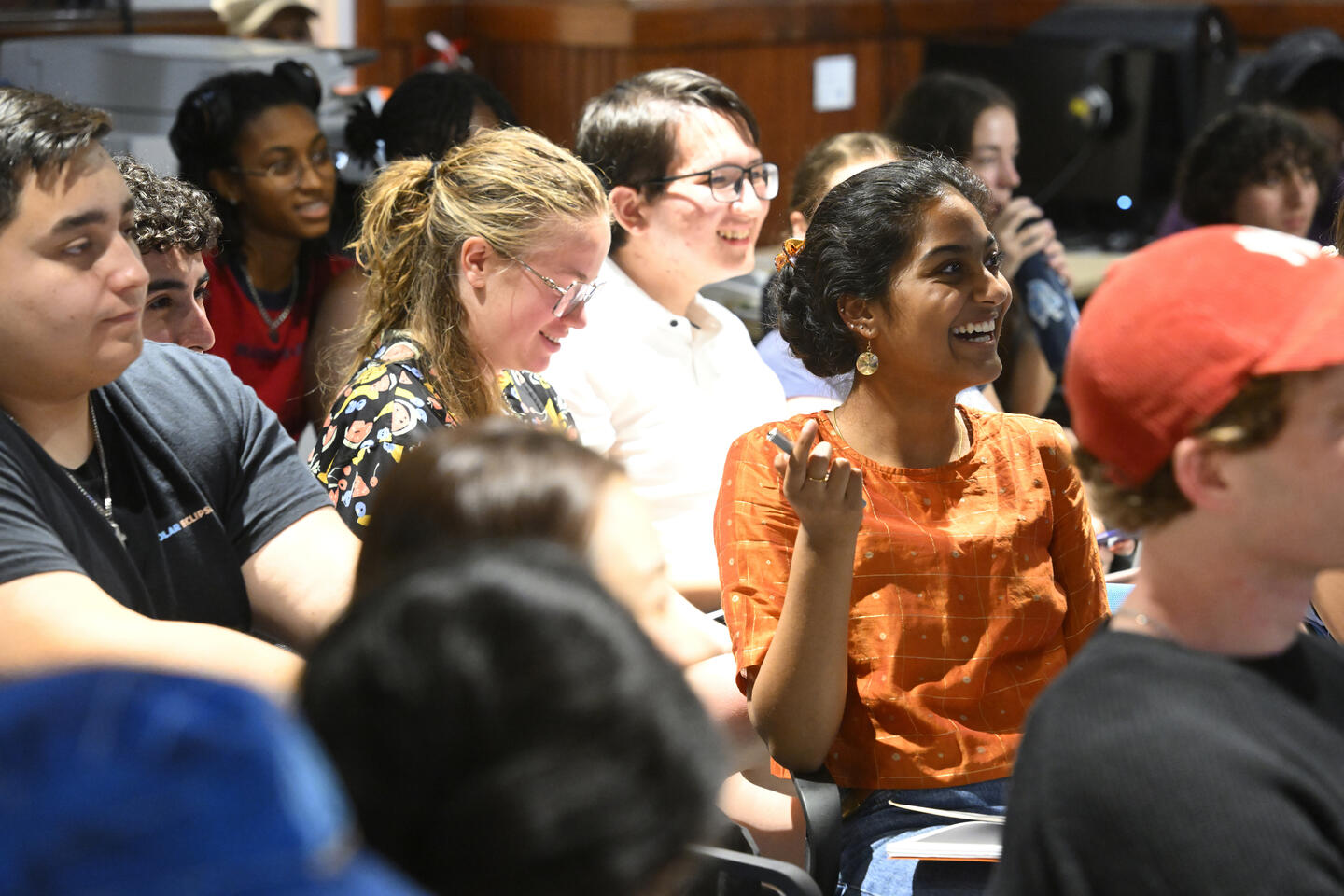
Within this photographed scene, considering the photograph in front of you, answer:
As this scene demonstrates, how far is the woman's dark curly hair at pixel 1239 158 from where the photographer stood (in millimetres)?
3400

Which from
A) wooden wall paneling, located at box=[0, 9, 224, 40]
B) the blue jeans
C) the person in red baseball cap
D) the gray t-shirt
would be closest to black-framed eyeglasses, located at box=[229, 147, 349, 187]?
wooden wall paneling, located at box=[0, 9, 224, 40]

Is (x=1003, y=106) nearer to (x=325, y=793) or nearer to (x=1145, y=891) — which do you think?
(x=1145, y=891)

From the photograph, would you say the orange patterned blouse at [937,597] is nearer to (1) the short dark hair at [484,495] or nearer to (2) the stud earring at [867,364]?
(2) the stud earring at [867,364]

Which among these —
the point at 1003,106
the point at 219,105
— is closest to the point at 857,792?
the point at 219,105

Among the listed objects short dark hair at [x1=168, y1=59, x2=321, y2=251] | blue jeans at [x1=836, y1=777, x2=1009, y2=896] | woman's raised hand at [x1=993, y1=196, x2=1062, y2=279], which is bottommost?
blue jeans at [x1=836, y1=777, x2=1009, y2=896]

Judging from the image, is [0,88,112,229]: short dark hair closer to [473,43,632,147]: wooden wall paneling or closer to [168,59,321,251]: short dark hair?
[168,59,321,251]: short dark hair

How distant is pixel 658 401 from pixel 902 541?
0.85 meters

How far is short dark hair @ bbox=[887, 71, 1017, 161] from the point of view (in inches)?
132

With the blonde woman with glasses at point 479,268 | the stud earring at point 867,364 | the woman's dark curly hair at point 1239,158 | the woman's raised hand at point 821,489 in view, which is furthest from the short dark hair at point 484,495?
the woman's dark curly hair at point 1239,158

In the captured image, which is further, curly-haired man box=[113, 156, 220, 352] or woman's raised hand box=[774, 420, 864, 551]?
curly-haired man box=[113, 156, 220, 352]

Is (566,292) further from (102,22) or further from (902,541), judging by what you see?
(102,22)

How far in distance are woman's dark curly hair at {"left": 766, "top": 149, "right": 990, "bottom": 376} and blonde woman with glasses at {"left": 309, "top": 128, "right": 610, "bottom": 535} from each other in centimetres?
37

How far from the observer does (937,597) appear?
5.20ft

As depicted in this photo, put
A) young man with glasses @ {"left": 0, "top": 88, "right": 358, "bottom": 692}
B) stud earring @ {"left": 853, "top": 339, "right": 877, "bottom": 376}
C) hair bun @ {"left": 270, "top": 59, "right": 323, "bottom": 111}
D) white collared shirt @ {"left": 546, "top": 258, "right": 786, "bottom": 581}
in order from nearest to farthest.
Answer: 1. young man with glasses @ {"left": 0, "top": 88, "right": 358, "bottom": 692}
2. stud earring @ {"left": 853, "top": 339, "right": 877, "bottom": 376}
3. white collared shirt @ {"left": 546, "top": 258, "right": 786, "bottom": 581}
4. hair bun @ {"left": 270, "top": 59, "right": 323, "bottom": 111}
